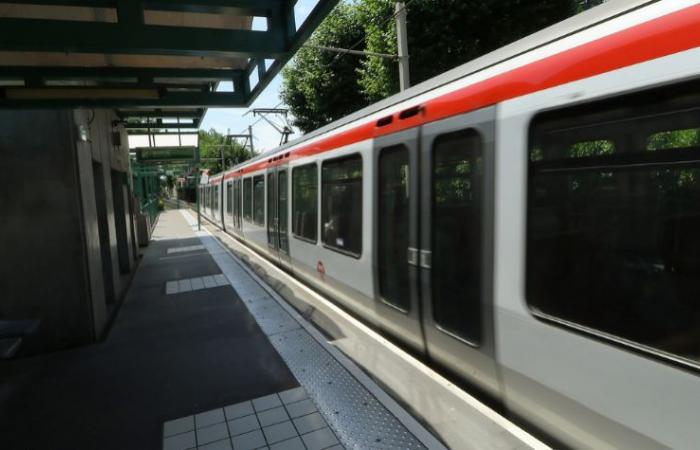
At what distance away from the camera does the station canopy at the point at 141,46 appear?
2.39 meters

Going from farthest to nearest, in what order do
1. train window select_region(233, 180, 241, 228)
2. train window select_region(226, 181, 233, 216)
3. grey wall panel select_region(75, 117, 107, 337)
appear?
train window select_region(226, 181, 233, 216), train window select_region(233, 180, 241, 228), grey wall panel select_region(75, 117, 107, 337)

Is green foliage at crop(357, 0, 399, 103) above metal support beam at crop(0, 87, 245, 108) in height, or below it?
above

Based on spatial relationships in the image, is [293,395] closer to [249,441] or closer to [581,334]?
[249,441]

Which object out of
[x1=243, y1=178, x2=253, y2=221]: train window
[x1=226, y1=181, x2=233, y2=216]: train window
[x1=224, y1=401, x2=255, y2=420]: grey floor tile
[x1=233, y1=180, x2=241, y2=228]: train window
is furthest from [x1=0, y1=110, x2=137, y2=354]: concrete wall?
[x1=226, y1=181, x2=233, y2=216]: train window

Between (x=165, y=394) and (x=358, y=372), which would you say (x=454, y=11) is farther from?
(x=165, y=394)

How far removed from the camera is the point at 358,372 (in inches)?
141

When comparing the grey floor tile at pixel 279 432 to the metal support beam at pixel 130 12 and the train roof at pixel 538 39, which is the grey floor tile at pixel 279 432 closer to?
the metal support beam at pixel 130 12

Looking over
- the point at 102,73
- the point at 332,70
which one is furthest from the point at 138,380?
the point at 332,70

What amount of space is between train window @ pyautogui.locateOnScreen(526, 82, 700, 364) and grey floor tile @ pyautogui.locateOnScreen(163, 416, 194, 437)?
102 inches

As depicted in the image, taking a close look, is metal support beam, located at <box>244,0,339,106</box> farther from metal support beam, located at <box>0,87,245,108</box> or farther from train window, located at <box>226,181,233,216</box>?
train window, located at <box>226,181,233,216</box>

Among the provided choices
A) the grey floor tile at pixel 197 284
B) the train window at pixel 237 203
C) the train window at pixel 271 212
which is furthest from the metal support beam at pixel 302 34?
the train window at pixel 237 203

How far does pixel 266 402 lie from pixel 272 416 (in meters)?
0.22

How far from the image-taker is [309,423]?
116 inches

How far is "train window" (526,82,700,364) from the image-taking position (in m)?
1.85
